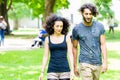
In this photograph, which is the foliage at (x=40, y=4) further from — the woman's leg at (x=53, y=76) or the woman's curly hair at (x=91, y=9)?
the woman's leg at (x=53, y=76)

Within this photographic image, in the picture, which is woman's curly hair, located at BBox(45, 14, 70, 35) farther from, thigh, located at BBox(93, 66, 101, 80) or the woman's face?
thigh, located at BBox(93, 66, 101, 80)

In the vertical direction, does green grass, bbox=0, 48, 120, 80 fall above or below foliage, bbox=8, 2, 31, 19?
above

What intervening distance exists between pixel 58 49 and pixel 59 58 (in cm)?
14

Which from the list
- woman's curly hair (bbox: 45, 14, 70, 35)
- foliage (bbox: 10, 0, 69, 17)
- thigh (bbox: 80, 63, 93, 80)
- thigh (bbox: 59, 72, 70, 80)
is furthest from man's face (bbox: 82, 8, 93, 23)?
foliage (bbox: 10, 0, 69, 17)

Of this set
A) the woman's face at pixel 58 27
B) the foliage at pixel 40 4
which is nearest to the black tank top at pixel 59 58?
the woman's face at pixel 58 27

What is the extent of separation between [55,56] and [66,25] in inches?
21.8

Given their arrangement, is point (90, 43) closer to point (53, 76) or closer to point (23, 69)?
point (53, 76)

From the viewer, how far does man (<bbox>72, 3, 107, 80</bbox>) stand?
21.8 feet

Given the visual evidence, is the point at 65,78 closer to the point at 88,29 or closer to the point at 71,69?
the point at 71,69

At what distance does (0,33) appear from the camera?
24.7 m

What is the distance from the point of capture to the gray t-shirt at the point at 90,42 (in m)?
6.64

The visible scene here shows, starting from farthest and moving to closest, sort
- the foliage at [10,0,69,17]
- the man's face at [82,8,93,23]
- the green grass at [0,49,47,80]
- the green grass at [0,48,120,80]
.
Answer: the foliage at [10,0,69,17], the green grass at [0,49,47,80], the green grass at [0,48,120,80], the man's face at [82,8,93,23]

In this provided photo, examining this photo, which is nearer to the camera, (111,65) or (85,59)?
(85,59)

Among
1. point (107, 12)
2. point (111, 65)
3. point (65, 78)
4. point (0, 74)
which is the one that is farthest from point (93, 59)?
point (107, 12)
